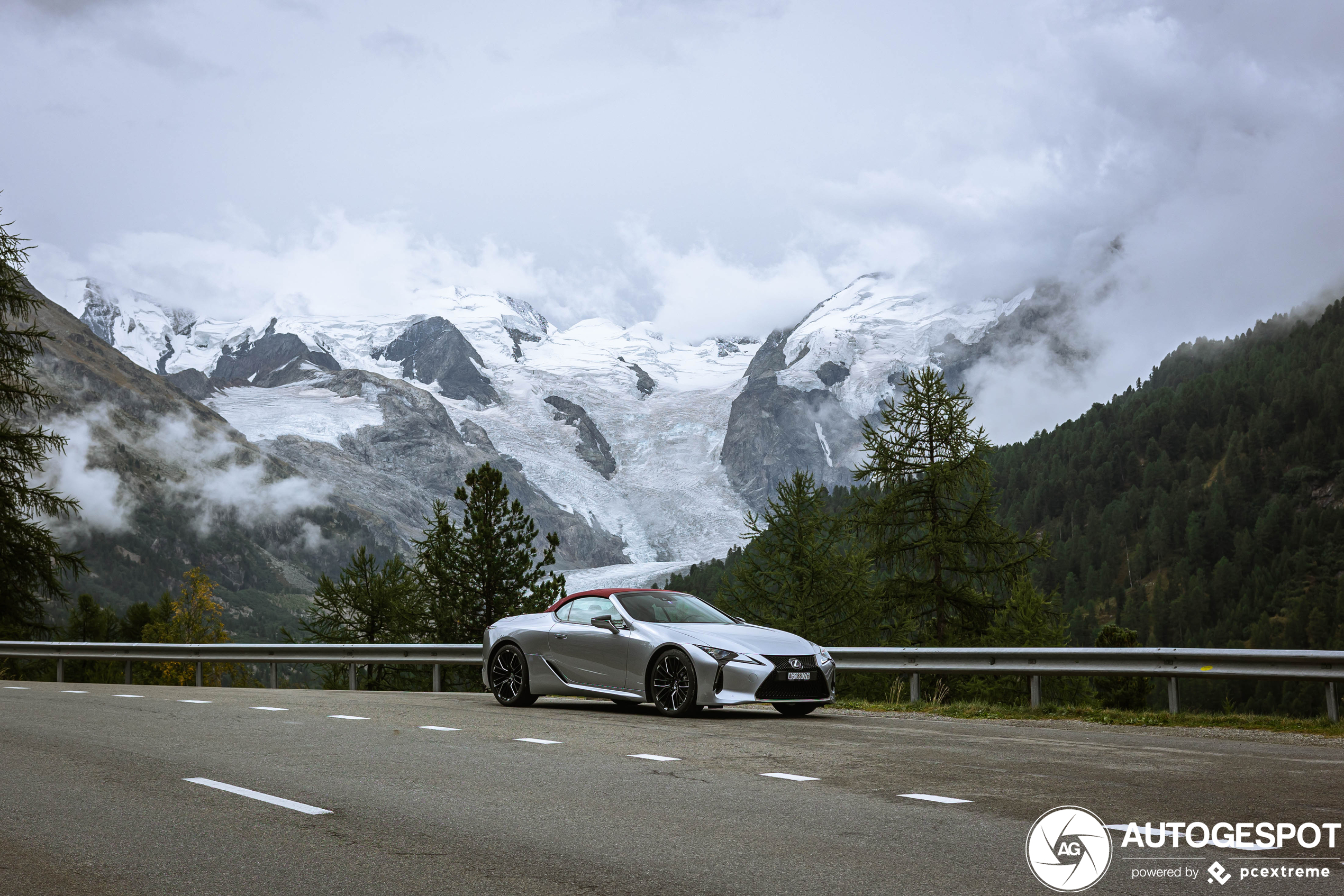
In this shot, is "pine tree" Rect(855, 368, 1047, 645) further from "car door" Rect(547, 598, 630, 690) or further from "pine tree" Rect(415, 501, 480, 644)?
"car door" Rect(547, 598, 630, 690)

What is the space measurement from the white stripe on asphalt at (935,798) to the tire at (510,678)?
7.44 meters

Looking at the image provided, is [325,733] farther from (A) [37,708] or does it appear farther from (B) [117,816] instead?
(A) [37,708]

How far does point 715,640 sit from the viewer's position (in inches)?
474

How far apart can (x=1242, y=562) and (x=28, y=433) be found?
148 metres

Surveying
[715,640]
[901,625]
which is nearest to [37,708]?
[715,640]

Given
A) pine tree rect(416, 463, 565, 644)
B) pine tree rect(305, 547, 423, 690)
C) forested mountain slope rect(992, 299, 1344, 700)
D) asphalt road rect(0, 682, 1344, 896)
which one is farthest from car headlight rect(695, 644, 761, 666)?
forested mountain slope rect(992, 299, 1344, 700)

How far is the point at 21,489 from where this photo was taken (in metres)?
26.6

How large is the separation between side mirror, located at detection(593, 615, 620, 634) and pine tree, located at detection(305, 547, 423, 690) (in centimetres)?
2913

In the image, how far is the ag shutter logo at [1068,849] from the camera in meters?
4.83

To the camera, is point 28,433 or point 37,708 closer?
point 37,708

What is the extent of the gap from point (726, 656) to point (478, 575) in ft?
95.6

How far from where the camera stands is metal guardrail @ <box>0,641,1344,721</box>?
12406 mm

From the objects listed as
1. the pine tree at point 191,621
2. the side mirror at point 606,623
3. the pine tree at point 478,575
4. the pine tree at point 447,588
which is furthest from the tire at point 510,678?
the pine tree at point 191,621

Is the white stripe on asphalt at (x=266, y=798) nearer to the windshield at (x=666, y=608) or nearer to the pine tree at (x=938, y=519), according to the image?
the windshield at (x=666, y=608)
